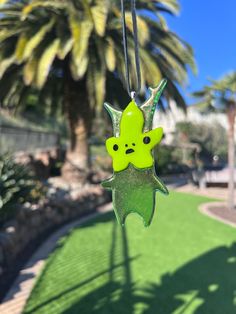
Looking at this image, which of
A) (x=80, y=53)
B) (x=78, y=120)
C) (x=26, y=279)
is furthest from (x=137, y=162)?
(x=78, y=120)

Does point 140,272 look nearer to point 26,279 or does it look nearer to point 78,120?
point 26,279

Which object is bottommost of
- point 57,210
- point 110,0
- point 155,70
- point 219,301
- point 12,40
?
point 219,301

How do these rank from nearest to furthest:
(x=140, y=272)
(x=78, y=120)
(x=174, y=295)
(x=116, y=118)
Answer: (x=116, y=118) < (x=174, y=295) < (x=140, y=272) < (x=78, y=120)

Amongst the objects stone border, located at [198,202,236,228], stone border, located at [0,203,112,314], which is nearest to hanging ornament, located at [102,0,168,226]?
stone border, located at [0,203,112,314]

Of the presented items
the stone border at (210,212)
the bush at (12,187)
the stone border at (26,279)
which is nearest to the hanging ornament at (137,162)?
the stone border at (26,279)

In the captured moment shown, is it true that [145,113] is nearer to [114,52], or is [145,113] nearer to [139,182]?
[139,182]

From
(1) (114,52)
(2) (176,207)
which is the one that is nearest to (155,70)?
(1) (114,52)
